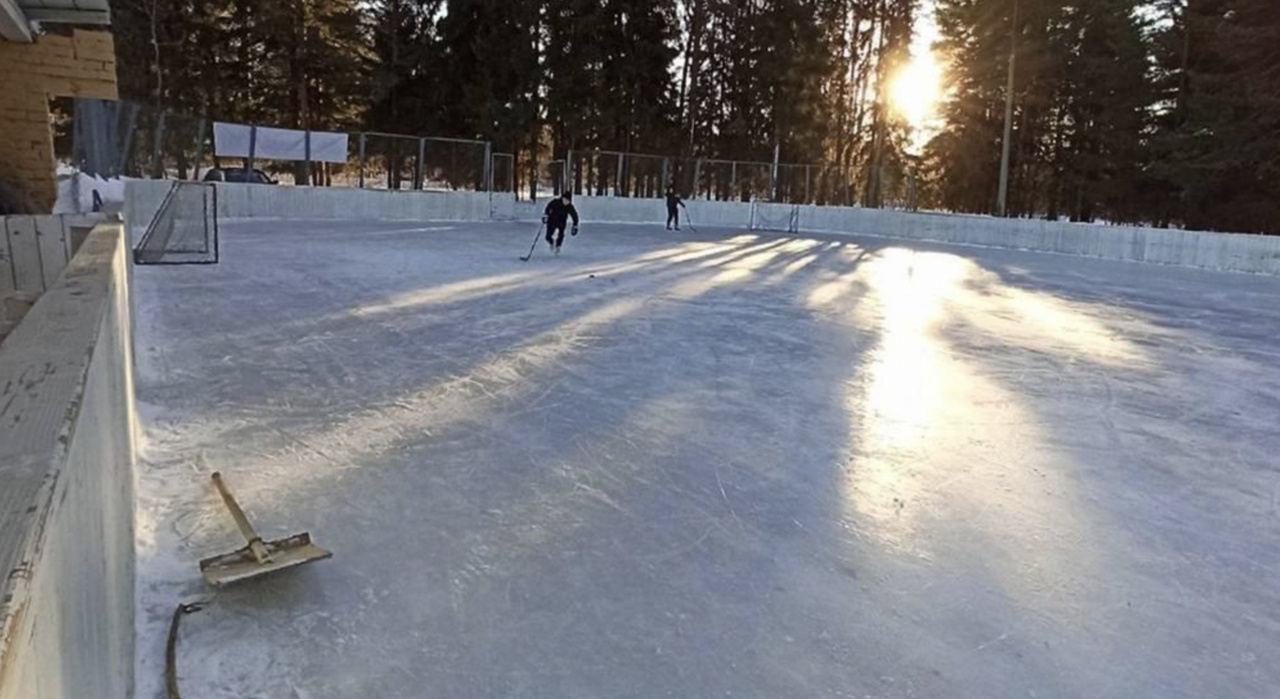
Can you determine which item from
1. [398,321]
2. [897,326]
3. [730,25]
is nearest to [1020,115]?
[730,25]

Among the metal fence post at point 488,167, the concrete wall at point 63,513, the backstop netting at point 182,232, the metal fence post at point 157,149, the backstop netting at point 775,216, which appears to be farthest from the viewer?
the backstop netting at point 775,216

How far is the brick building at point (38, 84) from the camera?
7637 millimetres

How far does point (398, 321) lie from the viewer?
8195 mm

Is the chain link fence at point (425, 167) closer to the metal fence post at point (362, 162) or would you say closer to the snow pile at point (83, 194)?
the metal fence post at point (362, 162)

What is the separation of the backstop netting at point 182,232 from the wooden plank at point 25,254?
21.0 feet

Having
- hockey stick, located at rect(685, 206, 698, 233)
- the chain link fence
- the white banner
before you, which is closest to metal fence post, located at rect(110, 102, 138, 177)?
the chain link fence

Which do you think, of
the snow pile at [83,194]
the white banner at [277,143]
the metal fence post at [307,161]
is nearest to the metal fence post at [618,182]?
the white banner at [277,143]

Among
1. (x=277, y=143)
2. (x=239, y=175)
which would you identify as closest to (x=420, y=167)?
(x=277, y=143)

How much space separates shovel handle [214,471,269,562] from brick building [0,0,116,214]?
5.60 metres

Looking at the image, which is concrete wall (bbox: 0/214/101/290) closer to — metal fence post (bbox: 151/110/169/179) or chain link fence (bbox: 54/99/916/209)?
chain link fence (bbox: 54/99/916/209)

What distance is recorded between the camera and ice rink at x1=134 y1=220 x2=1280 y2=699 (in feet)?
9.00

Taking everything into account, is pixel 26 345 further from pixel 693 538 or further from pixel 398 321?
pixel 398 321

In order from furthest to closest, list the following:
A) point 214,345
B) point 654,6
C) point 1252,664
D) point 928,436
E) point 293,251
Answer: point 654,6
point 293,251
point 214,345
point 928,436
point 1252,664

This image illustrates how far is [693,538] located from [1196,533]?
2.45 m
